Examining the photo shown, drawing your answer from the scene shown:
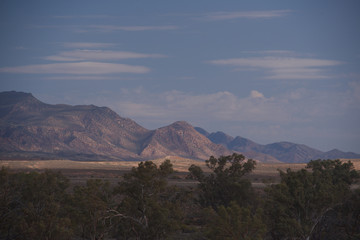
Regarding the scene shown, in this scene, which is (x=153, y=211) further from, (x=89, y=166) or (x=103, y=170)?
(x=89, y=166)

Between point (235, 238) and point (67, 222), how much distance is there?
27.6 feet

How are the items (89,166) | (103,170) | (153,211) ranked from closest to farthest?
(153,211), (103,170), (89,166)

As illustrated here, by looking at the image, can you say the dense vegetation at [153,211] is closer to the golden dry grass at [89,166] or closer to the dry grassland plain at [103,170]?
the dry grassland plain at [103,170]

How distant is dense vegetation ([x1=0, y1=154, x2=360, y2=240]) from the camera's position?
26.5 metres

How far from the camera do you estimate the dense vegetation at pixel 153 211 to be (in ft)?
86.9

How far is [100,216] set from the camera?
91.7 feet

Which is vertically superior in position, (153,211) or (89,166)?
(89,166)

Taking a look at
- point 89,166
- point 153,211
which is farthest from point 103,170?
point 153,211

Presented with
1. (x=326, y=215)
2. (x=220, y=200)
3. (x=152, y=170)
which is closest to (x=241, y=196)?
(x=220, y=200)

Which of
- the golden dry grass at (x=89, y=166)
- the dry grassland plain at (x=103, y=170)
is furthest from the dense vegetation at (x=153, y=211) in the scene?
the golden dry grass at (x=89, y=166)

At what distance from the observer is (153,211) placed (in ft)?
91.2

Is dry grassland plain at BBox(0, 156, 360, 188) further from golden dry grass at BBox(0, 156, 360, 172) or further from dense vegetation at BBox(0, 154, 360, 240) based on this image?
dense vegetation at BBox(0, 154, 360, 240)

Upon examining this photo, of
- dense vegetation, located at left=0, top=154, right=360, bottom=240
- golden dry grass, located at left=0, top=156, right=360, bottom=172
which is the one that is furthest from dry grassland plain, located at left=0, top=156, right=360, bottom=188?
dense vegetation, located at left=0, top=154, right=360, bottom=240

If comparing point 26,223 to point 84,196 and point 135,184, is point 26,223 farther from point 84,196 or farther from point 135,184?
point 135,184
